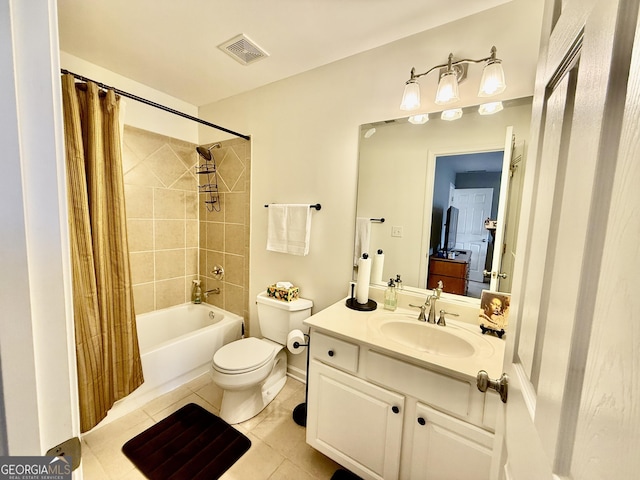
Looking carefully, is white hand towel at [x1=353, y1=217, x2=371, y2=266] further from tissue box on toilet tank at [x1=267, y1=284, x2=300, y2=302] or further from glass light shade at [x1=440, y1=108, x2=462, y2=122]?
glass light shade at [x1=440, y1=108, x2=462, y2=122]

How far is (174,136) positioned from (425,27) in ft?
7.16

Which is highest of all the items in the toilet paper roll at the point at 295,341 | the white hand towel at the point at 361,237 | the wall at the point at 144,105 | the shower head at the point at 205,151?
the wall at the point at 144,105

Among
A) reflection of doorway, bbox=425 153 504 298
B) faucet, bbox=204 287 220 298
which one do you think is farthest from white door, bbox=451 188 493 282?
faucet, bbox=204 287 220 298

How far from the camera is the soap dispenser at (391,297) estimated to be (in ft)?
4.98

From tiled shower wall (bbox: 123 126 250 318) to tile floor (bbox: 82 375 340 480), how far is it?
815mm

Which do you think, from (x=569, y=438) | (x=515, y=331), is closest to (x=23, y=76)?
(x=569, y=438)

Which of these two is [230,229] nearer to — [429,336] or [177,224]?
[177,224]

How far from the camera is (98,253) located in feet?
4.77

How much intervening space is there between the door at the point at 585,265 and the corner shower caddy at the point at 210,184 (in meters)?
2.47

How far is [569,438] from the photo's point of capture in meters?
0.34

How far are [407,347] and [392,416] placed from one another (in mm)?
313

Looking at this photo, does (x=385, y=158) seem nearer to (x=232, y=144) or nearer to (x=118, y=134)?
Result: (x=232, y=144)

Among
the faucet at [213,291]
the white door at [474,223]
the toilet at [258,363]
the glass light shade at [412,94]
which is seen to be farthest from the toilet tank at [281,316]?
the glass light shade at [412,94]

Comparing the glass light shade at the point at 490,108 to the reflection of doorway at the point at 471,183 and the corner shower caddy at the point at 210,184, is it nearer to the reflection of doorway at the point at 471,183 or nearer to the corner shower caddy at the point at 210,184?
the reflection of doorway at the point at 471,183
